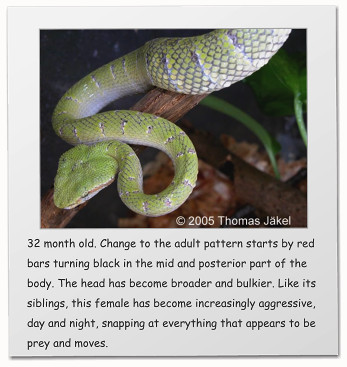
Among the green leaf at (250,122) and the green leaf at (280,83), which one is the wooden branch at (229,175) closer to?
the green leaf at (250,122)

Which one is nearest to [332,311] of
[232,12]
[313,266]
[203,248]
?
[313,266]

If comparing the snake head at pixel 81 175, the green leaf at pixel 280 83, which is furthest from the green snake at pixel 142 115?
the green leaf at pixel 280 83

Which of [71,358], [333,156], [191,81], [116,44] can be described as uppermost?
[116,44]

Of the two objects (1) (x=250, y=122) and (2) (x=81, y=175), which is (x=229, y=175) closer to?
(1) (x=250, y=122)

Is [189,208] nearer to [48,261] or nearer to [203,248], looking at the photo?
[203,248]

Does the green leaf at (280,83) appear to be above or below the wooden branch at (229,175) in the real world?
above
